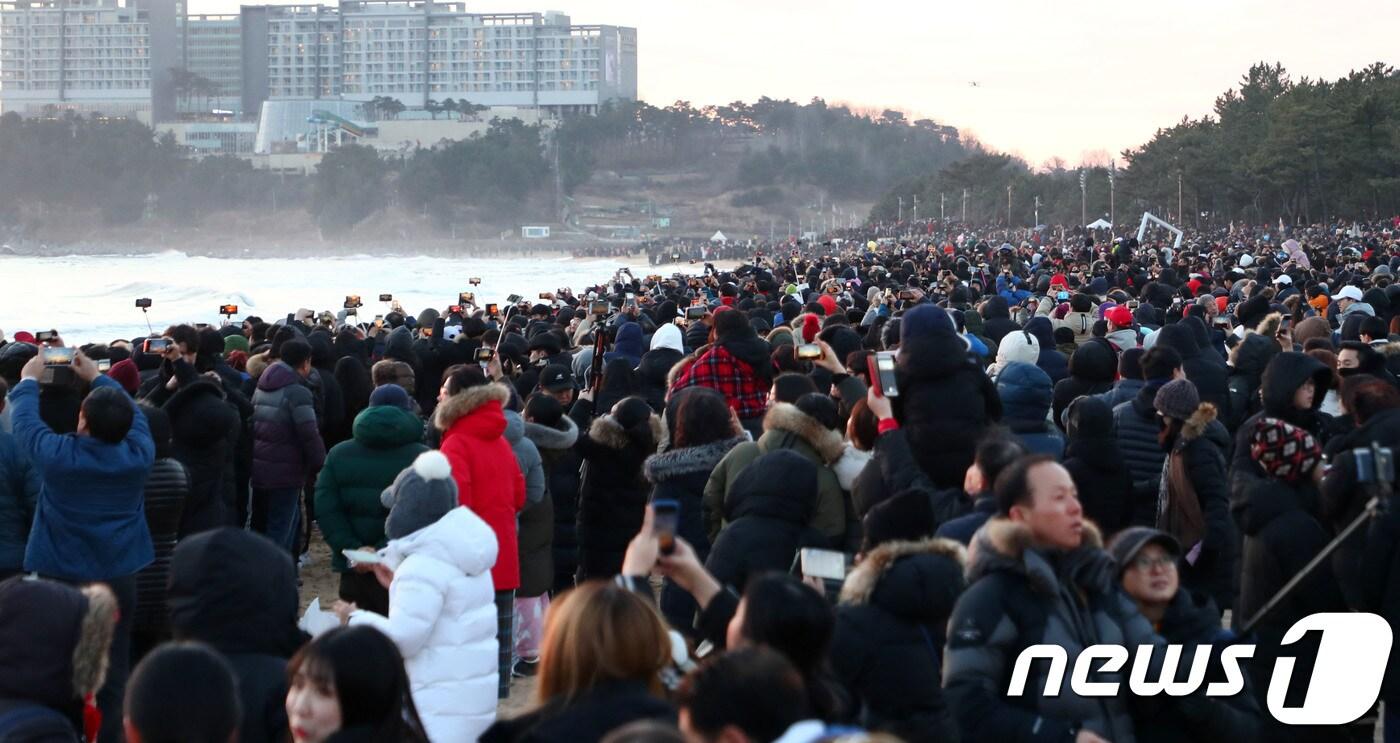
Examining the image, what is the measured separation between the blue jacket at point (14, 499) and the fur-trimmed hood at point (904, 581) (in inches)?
139

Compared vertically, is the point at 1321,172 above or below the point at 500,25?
below

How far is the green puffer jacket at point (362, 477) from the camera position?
6.28 m

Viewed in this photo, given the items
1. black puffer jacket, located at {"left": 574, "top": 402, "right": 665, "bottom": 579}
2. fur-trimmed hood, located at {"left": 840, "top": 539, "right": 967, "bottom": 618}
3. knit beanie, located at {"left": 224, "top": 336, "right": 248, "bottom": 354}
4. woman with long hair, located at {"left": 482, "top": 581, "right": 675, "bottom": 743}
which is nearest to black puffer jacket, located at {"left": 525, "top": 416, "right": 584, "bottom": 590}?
black puffer jacket, located at {"left": 574, "top": 402, "right": 665, "bottom": 579}

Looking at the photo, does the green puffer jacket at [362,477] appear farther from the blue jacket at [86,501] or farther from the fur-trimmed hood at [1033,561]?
the fur-trimmed hood at [1033,561]

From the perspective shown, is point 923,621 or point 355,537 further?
point 355,537

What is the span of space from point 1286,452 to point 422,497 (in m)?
2.61

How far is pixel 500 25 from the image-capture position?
198 m

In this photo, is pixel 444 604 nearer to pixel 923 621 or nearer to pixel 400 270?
pixel 923 621

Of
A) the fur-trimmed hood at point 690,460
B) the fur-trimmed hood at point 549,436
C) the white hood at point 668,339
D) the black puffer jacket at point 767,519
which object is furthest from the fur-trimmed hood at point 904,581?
the white hood at point 668,339

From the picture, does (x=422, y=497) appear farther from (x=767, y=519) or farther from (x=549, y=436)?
(x=549, y=436)

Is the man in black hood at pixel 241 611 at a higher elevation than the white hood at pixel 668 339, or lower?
lower

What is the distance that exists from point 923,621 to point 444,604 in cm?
141

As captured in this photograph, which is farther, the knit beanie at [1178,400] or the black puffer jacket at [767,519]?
the knit beanie at [1178,400]

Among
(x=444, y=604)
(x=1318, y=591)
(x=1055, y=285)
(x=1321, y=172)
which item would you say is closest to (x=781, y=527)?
(x=444, y=604)
